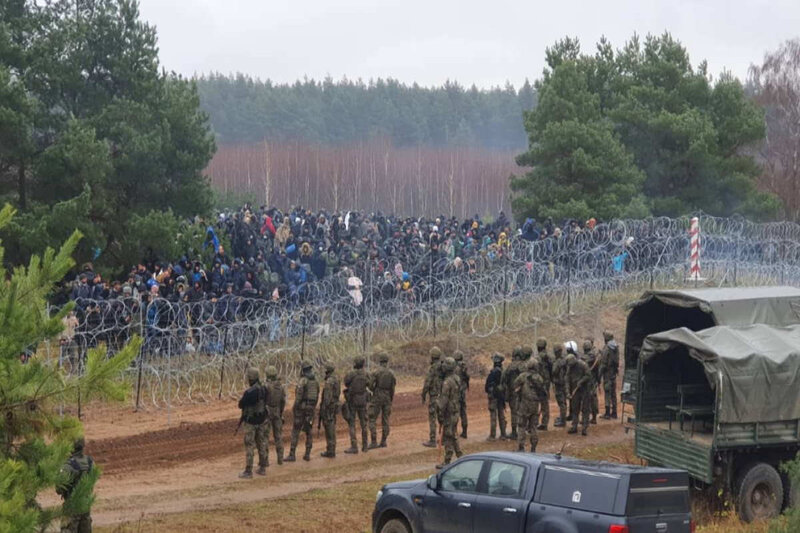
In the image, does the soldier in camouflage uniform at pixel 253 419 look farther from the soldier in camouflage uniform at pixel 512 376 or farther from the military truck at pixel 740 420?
the military truck at pixel 740 420

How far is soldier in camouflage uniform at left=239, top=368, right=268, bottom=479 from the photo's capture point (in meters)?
17.3

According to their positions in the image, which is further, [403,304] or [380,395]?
[403,304]

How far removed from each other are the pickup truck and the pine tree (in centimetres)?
473

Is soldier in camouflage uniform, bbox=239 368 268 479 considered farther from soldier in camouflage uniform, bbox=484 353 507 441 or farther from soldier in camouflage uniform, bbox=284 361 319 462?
soldier in camouflage uniform, bbox=484 353 507 441

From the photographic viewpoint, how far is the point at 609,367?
21188 mm

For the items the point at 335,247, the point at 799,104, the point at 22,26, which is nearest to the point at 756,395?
the point at 335,247

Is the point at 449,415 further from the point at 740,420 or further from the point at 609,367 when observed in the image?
the point at 740,420

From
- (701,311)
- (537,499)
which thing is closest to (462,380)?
(701,311)

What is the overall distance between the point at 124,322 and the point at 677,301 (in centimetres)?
1040

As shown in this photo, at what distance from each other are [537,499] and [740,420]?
170 inches

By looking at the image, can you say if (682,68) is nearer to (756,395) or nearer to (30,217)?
(30,217)

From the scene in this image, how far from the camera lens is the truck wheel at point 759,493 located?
14.9m

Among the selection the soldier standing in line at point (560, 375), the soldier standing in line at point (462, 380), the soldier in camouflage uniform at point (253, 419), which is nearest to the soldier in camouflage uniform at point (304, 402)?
the soldier in camouflage uniform at point (253, 419)

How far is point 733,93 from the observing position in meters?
41.9
